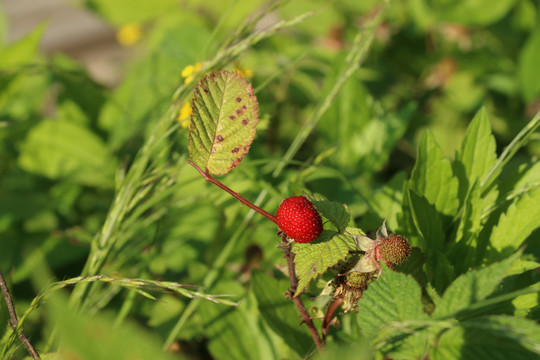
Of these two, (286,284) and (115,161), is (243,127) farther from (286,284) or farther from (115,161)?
(115,161)

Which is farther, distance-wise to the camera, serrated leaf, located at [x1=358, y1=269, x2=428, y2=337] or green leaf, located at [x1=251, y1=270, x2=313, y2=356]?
green leaf, located at [x1=251, y1=270, x2=313, y2=356]

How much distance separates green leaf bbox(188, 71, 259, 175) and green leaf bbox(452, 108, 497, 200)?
0.31 metres

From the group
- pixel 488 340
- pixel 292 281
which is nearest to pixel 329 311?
pixel 292 281

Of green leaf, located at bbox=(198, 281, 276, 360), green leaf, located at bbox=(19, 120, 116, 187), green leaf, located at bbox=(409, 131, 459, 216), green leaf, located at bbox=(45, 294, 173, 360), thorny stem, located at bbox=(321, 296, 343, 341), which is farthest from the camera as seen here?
green leaf, located at bbox=(19, 120, 116, 187)

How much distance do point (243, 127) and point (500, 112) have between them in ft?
3.62

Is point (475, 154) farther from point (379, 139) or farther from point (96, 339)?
point (96, 339)

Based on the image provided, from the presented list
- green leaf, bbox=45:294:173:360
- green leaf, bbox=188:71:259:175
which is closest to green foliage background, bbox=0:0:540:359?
green leaf, bbox=45:294:173:360

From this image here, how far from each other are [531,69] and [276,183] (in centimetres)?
69

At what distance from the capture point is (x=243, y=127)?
1.70ft

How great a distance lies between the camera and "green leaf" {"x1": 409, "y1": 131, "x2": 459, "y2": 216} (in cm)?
65

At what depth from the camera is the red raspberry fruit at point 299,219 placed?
0.46m

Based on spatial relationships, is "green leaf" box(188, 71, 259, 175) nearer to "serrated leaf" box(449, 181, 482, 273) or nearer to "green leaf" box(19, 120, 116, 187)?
"serrated leaf" box(449, 181, 482, 273)


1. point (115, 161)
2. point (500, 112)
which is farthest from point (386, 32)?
point (115, 161)

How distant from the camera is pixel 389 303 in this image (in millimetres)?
496
